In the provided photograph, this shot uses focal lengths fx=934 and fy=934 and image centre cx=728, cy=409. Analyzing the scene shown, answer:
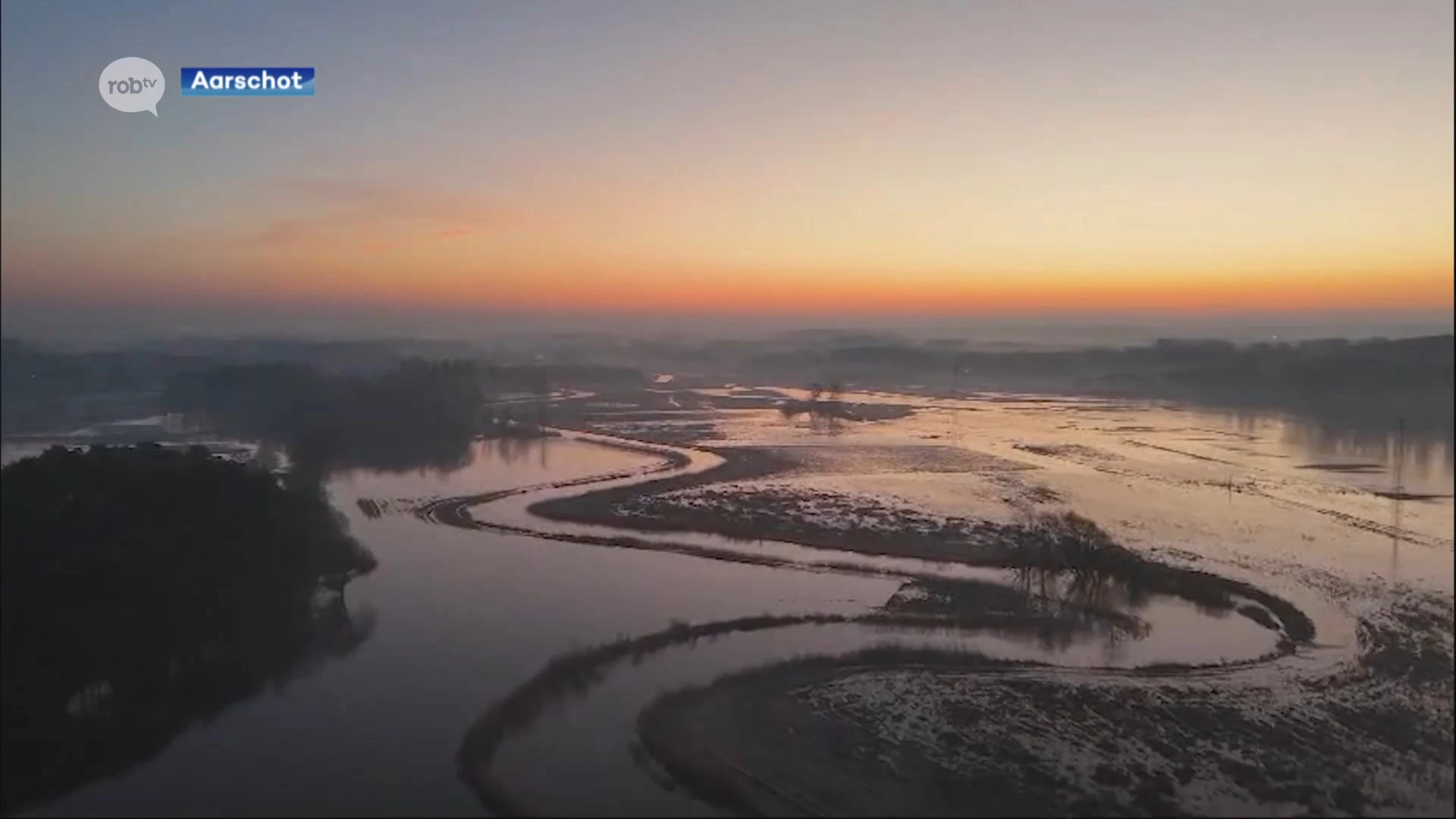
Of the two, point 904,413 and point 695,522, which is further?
point 904,413

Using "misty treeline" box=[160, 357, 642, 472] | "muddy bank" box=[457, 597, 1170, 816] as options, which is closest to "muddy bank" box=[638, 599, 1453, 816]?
"muddy bank" box=[457, 597, 1170, 816]

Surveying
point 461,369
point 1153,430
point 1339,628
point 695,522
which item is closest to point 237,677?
point 695,522

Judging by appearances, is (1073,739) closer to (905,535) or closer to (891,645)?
(891,645)

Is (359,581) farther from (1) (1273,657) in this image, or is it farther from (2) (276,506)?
(1) (1273,657)

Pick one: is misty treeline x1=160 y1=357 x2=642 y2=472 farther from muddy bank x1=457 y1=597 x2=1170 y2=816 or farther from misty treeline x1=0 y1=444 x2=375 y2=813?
muddy bank x1=457 y1=597 x2=1170 y2=816

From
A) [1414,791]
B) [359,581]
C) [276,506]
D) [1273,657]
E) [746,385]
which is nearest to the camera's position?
[1414,791]

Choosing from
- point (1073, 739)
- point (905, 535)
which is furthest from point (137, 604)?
point (905, 535)

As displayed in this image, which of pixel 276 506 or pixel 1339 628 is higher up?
pixel 276 506

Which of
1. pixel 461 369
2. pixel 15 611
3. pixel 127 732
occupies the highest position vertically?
pixel 461 369
